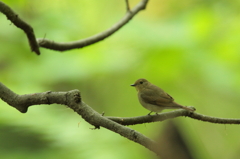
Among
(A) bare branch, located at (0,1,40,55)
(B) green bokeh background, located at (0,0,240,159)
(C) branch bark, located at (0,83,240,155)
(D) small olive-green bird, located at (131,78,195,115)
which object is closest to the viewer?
(C) branch bark, located at (0,83,240,155)

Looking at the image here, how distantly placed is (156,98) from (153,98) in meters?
0.02

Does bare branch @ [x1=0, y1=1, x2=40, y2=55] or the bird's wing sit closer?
bare branch @ [x1=0, y1=1, x2=40, y2=55]

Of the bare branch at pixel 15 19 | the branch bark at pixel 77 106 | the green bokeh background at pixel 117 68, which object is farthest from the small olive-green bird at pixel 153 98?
the branch bark at pixel 77 106

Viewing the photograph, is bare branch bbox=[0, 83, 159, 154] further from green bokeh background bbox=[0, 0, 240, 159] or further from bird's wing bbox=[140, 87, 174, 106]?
green bokeh background bbox=[0, 0, 240, 159]

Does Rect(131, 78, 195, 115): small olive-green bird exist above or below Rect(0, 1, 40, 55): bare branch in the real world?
below

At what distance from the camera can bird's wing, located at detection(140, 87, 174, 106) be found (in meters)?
2.35

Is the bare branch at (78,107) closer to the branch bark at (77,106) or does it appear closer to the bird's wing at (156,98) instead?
the branch bark at (77,106)

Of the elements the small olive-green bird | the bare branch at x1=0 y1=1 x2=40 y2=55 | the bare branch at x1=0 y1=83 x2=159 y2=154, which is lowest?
the bare branch at x1=0 y1=83 x2=159 y2=154

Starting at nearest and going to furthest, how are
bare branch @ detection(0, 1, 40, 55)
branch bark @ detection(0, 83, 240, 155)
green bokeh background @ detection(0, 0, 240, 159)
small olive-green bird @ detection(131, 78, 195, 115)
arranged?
1. branch bark @ detection(0, 83, 240, 155)
2. bare branch @ detection(0, 1, 40, 55)
3. small olive-green bird @ detection(131, 78, 195, 115)
4. green bokeh background @ detection(0, 0, 240, 159)

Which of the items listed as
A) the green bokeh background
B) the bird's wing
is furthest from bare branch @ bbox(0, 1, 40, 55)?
the green bokeh background

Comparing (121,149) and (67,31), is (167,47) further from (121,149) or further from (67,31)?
(121,149)

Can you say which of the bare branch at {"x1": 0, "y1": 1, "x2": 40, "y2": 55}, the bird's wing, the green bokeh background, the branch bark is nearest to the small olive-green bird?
the bird's wing

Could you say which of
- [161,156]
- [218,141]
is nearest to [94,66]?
[218,141]

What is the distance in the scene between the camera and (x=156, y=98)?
2438 mm
